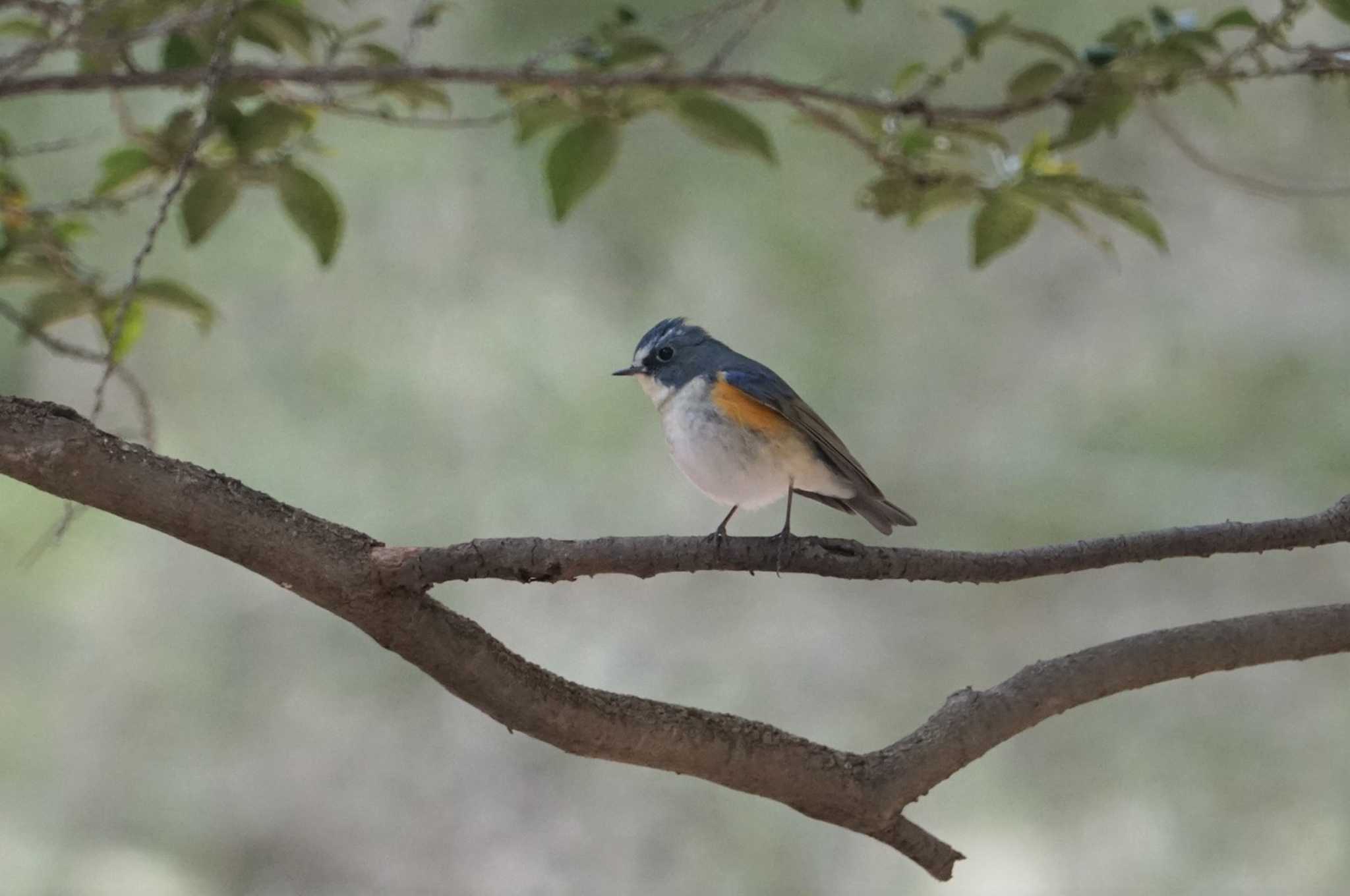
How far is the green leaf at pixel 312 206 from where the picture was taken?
2.29 meters

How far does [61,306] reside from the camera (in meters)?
2.47

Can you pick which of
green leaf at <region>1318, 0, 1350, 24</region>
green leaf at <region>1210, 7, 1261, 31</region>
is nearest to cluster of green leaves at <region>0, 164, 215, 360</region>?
green leaf at <region>1210, 7, 1261, 31</region>

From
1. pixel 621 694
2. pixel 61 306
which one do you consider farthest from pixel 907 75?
pixel 61 306

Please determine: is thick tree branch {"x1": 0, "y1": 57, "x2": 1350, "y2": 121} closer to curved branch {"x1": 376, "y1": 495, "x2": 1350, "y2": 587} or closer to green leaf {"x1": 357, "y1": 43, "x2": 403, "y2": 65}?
green leaf {"x1": 357, "y1": 43, "x2": 403, "y2": 65}

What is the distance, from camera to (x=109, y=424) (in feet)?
13.0

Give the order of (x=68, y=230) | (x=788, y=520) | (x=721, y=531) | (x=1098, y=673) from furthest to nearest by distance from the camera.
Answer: (x=68, y=230) → (x=721, y=531) → (x=788, y=520) → (x=1098, y=673)

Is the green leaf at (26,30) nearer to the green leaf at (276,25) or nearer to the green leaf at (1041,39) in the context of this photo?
the green leaf at (276,25)

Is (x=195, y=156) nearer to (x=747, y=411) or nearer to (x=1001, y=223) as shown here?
(x=747, y=411)

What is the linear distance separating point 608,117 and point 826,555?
0.98 metres

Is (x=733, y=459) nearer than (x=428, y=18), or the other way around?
(x=733, y=459)

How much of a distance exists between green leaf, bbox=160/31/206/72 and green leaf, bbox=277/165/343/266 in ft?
0.91

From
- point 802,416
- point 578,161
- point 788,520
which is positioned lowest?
point 788,520

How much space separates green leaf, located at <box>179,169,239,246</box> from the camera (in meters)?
2.29

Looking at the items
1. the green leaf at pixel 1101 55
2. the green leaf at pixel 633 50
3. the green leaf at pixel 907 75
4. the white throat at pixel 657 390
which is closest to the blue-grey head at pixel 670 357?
the white throat at pixel 657 390
